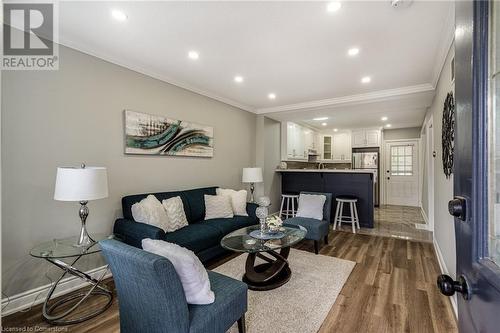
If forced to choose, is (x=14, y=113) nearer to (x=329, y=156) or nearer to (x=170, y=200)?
(x=170, y=200)

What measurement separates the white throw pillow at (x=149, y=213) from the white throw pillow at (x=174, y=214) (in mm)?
86

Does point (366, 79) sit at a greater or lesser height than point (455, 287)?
greater

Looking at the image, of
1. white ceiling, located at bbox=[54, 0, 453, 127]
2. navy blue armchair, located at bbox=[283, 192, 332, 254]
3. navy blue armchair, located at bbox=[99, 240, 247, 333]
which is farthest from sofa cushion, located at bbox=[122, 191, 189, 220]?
navy blue armchair, located at bbox=[283, 192, 332, 254]

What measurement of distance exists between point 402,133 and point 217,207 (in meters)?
6.72

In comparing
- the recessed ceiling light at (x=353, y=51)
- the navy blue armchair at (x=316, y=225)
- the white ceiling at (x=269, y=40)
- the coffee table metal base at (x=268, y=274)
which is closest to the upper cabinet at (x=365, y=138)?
the white ceiling at (x=269, y=40)

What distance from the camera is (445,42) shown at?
2363mm

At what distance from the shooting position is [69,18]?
2.14m

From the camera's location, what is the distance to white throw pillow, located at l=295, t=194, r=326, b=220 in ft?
12.4

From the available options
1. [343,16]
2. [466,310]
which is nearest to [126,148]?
[343,16]

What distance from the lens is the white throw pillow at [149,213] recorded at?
2.66m

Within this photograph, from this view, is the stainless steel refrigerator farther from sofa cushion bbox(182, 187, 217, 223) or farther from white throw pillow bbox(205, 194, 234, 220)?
sofa cushion bbox(182, 187, 217, 223)

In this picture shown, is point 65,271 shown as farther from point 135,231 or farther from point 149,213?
point 149,213

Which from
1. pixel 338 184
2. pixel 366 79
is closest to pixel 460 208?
pixel 366 79

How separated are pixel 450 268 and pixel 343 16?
2.73 m
